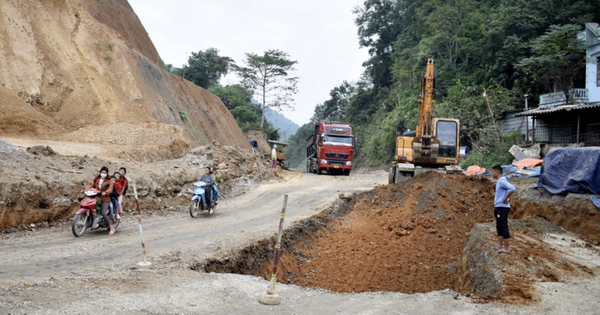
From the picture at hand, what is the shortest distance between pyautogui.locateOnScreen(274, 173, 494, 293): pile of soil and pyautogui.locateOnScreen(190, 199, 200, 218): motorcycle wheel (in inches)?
146

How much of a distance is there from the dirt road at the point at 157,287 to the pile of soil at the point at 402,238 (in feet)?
7.16

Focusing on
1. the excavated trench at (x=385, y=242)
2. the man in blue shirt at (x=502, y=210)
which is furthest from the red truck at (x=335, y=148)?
the man in blue shirt at (x=502, y=210)

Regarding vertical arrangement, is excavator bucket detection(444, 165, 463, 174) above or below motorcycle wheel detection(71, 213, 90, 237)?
above

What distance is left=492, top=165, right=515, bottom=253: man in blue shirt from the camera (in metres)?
8.16

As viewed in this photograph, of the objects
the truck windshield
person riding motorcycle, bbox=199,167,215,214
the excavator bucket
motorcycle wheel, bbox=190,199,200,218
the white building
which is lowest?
motorcycle wheel, bbox=190,199,200,218

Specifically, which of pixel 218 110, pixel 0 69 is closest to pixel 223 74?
pixel 218 110

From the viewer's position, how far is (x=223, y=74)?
59344 millimetres

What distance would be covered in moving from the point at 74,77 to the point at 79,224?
1824cm

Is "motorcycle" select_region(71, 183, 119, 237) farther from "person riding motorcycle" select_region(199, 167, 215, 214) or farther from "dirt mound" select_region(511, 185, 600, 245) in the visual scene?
"dirt mound" select_region(511, 185, 600, 245)

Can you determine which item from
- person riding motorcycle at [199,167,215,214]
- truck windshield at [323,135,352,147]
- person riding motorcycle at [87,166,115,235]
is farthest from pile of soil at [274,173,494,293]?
truck windshield at [323,135,352,147]

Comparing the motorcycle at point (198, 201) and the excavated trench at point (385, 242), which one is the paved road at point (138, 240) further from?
the excavated trench at point (385, 242)

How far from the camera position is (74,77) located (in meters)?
25.1

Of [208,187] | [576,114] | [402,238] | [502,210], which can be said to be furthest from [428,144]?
[576,114]

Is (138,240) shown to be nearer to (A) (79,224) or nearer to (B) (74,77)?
(A) (79,224)
